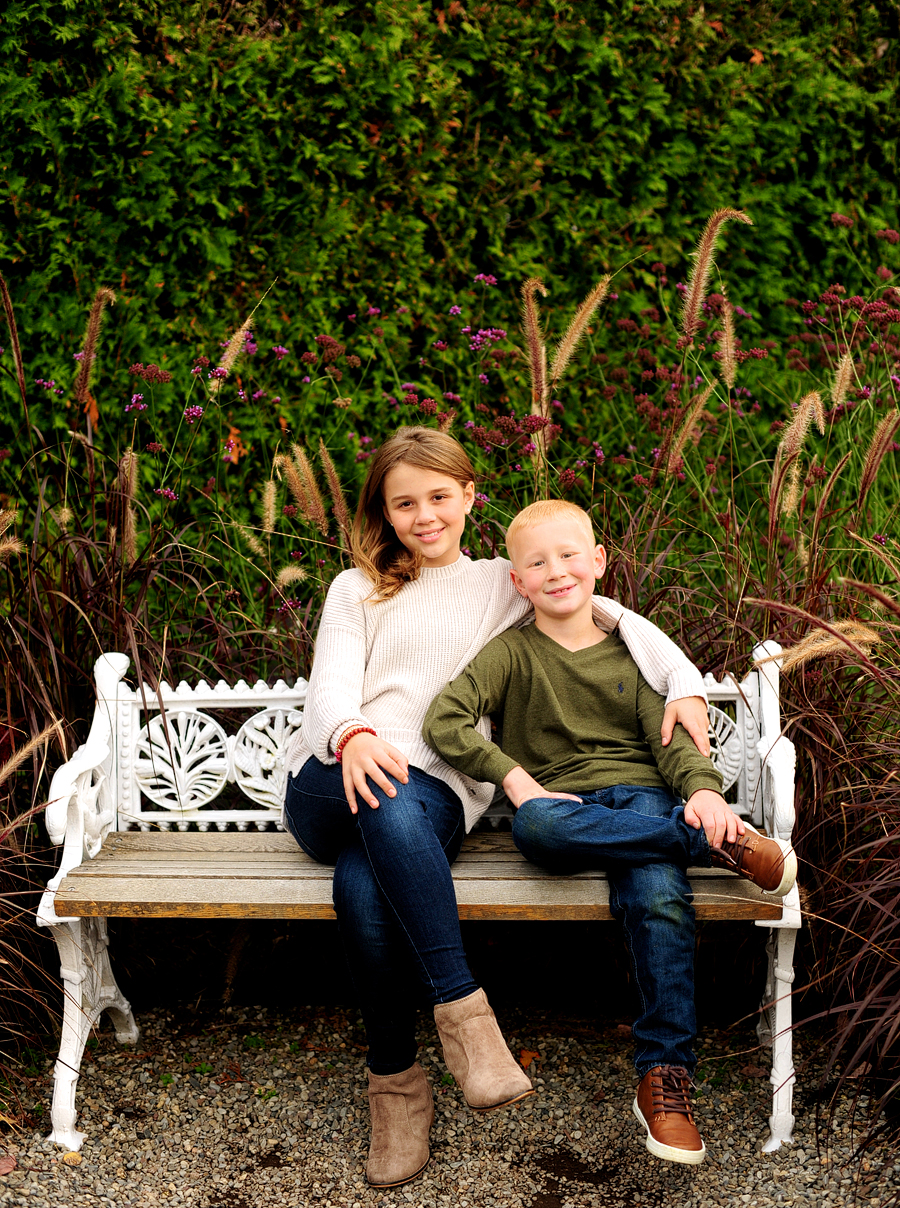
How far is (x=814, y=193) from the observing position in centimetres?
497

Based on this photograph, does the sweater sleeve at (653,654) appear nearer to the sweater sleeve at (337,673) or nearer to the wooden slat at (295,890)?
the wooden slat at (295,890)

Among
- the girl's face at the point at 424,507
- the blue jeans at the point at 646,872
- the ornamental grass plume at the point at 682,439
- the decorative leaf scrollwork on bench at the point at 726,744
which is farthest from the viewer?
the ornamental grass plume at the point at 682,439

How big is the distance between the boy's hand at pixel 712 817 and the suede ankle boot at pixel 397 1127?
2.76 ft

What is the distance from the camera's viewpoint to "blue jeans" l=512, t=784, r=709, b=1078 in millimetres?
2266

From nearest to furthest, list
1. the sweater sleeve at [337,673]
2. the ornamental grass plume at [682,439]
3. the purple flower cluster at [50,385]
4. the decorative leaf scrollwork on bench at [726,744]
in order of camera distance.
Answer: the sweater sleeve at [337,673], the decorative leaf scrollwork on bench at [726,744], the ornamental grass plume at [682,439], the purple flower cluster at [50,385]

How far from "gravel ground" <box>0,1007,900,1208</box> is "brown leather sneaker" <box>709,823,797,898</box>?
24.1 inches

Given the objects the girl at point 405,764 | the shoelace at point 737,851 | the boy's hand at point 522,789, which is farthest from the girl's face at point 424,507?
the shoelace at point 737,851

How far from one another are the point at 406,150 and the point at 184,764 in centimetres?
269

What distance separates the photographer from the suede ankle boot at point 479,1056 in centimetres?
216

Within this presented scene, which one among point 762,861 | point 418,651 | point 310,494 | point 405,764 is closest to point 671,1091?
point 762,861

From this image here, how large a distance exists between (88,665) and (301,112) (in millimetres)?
2493

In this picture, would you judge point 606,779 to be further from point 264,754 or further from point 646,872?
point 264,754

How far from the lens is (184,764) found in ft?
10.0

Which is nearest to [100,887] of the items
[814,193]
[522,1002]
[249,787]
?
[249,787]
